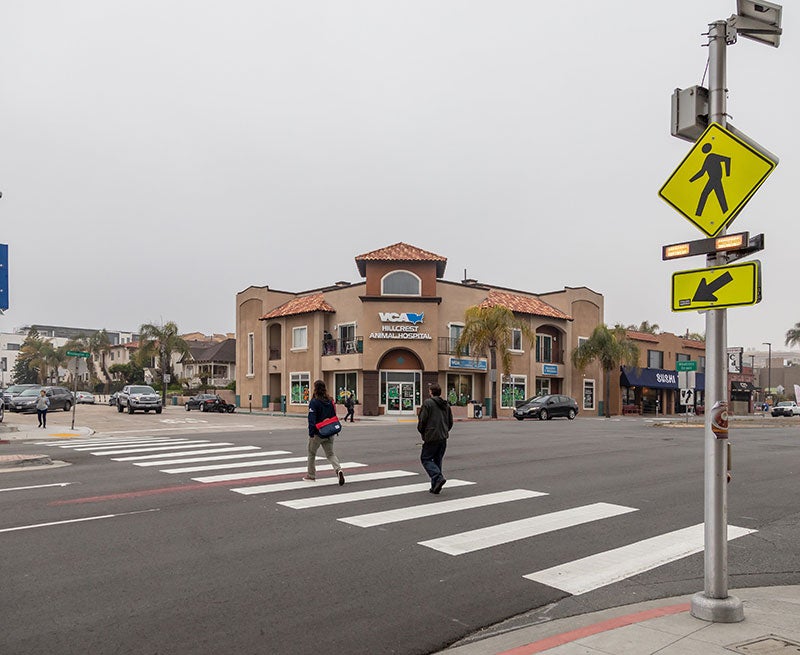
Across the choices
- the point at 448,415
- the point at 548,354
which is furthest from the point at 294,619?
the point at 548,354

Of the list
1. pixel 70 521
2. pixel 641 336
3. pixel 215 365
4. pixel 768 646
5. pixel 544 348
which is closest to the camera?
pixel 768 646

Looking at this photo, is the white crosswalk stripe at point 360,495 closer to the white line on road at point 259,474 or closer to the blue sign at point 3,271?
the white line on road at point 259,474

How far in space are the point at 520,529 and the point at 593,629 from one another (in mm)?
3397

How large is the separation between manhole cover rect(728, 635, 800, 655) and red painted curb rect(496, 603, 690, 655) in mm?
709

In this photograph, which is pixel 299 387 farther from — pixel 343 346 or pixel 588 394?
pixel 588 394

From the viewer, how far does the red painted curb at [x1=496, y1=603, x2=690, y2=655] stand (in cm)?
478

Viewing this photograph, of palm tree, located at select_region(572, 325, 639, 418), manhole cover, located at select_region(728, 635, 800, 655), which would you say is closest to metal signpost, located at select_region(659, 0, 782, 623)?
manhole cover, located at select_region(728, 635, 800, 655)

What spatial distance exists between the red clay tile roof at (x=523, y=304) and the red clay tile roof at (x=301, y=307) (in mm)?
11070

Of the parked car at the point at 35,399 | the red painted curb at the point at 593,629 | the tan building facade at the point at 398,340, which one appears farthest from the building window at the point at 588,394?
the red painted curb at the point at 593,629

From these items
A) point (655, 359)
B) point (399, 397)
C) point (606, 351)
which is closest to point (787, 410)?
point (655, 359)

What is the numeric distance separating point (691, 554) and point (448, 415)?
4531mm

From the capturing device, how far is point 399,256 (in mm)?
44844

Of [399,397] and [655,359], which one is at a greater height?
[655,359]

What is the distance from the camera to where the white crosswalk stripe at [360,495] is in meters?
9.99
